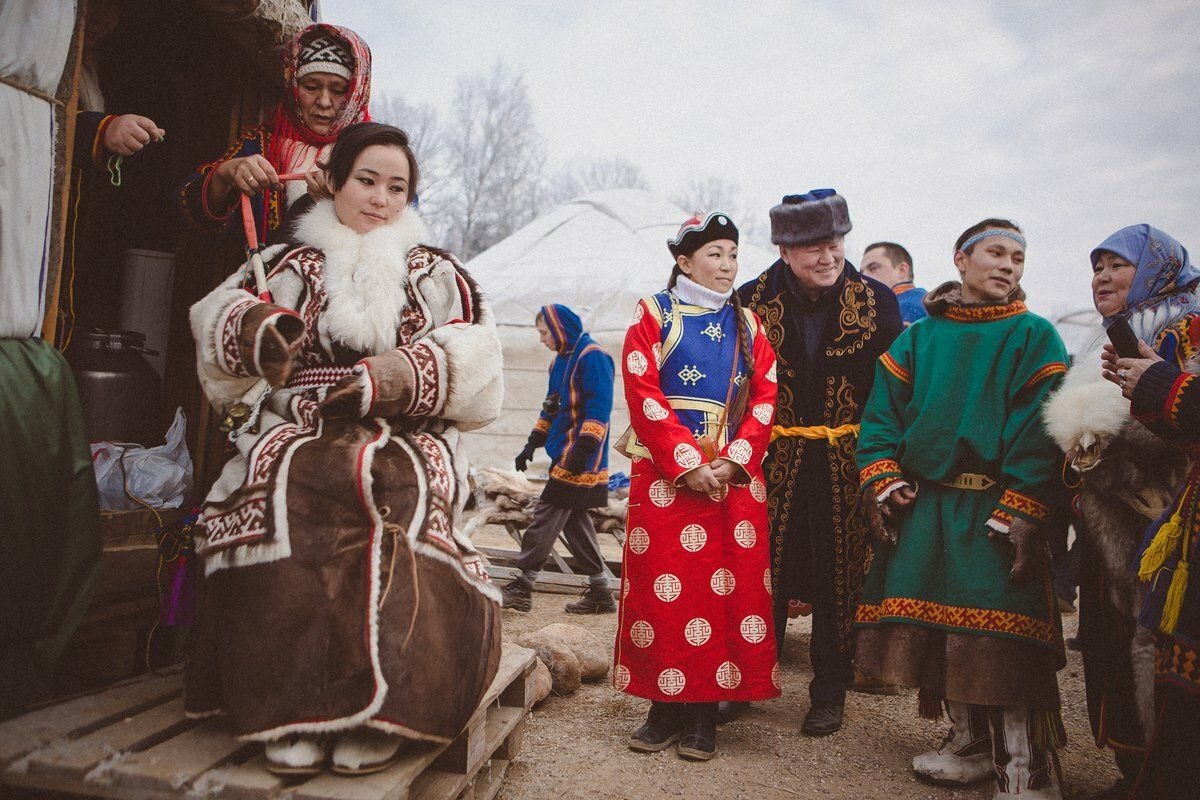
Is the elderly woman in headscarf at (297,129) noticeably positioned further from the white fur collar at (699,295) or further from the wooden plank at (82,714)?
the wooden plank at (82,714)

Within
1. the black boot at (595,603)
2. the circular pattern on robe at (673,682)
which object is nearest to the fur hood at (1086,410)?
the circular pattern on robe at (673,682)

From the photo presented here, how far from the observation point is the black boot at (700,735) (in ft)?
8.84

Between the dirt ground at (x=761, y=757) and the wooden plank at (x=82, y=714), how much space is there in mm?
973

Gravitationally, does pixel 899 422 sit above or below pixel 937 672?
above

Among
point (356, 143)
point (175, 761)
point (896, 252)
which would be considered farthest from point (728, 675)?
point (896, 252)

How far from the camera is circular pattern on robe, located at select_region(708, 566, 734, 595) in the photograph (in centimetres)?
272

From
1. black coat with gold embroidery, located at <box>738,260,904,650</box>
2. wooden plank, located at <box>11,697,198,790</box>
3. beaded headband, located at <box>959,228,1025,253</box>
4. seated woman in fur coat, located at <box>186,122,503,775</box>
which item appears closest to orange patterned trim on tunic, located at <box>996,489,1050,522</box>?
black coat with gold embroidery, located at <box>738,260,904,650</box>

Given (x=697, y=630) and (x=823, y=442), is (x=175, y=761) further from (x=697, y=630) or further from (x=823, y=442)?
(x=823, y=442)

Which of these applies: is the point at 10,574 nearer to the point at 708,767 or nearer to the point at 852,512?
the point at 708,767

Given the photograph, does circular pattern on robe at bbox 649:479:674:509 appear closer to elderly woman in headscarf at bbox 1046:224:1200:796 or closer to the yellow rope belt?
the yellow rope belt

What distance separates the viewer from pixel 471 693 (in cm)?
188

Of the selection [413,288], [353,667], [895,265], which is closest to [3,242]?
[413,288]

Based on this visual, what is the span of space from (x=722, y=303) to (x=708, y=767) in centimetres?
154

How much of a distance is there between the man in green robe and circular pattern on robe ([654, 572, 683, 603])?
605 millimetres
